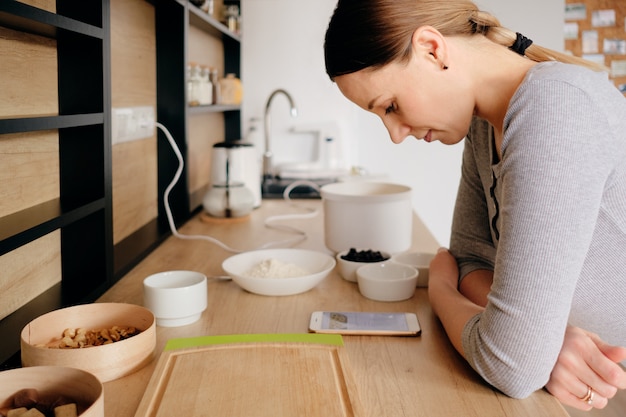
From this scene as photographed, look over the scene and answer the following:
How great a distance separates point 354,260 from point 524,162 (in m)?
0.74

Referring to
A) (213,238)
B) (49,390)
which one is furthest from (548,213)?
(213,238)

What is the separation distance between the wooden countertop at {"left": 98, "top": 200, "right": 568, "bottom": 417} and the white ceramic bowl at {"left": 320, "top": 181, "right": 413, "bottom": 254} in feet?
0.45

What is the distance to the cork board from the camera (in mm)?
4129

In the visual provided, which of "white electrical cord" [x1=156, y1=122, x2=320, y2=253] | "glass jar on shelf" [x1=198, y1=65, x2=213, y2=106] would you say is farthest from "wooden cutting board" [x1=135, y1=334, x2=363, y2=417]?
"glass jar on shelf" [x1=198, y1=65, x2=213, y2=106]

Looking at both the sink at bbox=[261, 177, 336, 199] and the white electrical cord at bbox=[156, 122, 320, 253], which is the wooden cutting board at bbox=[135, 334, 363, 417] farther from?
the sink at bbox=[261, 177, 336, 199]

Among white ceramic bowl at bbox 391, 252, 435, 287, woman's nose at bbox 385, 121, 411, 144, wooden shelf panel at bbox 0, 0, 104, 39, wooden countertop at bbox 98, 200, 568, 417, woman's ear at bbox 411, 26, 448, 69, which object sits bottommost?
wooden countertop at bbox 98, 200, 568, 417

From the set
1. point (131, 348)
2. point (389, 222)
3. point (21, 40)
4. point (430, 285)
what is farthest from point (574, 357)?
point (21, 40)

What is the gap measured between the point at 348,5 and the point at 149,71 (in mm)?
1252

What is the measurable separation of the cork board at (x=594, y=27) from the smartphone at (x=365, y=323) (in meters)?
3.43

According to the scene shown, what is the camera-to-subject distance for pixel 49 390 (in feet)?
2.78

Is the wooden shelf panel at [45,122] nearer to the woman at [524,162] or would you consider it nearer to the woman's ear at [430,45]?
the woman at [524,162]

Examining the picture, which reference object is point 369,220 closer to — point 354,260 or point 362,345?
point 354,260

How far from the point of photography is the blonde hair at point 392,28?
106 cm

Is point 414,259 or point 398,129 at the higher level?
point 398,129
